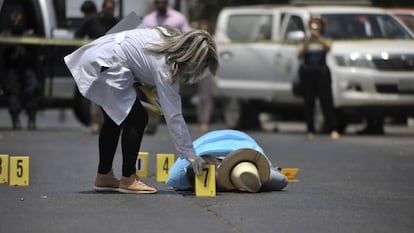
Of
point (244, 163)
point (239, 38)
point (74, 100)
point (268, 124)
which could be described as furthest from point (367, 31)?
→ point (244, 163)

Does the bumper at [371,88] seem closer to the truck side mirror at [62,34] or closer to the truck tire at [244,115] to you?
the truck tire at [244,115]

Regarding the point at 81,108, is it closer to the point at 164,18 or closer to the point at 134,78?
the point at 164,18

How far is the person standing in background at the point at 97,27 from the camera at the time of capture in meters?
19.3

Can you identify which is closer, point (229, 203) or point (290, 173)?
point (229, 203)

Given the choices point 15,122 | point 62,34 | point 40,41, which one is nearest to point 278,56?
point 62,34

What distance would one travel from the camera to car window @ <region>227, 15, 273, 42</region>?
22064 mm

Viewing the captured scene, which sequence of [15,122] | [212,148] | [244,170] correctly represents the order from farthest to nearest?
1. [15,122]
2. [212,148]
3. [244,170]

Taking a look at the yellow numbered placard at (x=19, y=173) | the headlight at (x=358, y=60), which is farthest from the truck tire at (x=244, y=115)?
the yellow numbered placard at (x=19, y=173)

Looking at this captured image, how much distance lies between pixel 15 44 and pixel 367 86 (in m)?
5.38

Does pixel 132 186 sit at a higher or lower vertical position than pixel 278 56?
higher

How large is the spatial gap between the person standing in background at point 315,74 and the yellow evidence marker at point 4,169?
343 inches

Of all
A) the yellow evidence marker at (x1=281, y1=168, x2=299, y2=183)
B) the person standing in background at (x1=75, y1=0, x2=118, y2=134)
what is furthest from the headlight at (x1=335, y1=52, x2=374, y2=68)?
the yellow evidence marker at (x1=281, y1=168, x2=299, y2=183)

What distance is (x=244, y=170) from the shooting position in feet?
34.0

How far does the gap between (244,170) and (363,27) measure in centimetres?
1121
